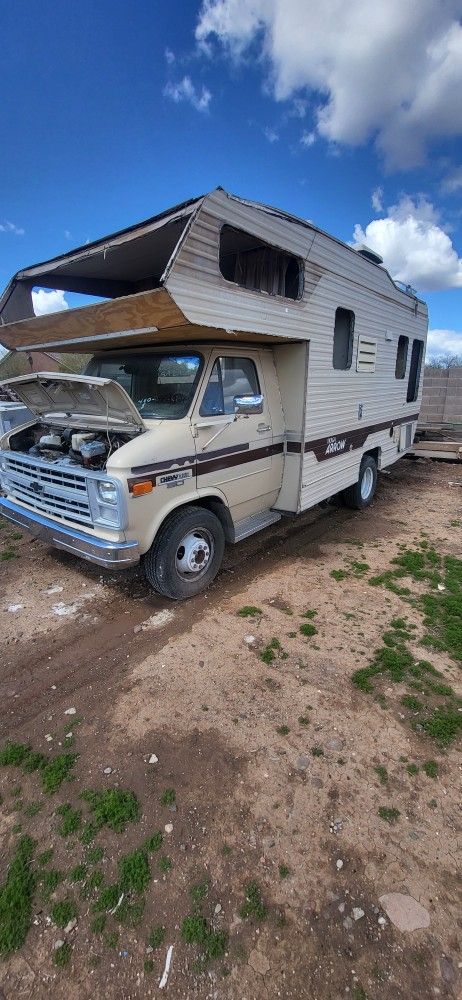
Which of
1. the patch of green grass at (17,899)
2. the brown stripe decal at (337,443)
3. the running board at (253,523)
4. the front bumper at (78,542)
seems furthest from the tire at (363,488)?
the patch of green grass at (17,899)

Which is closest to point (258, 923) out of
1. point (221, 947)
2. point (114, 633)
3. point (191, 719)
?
point (221, 947)

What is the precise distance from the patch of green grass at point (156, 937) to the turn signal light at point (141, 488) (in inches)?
90.9

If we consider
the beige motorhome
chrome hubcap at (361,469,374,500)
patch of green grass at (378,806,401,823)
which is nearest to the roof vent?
the beige motorhome

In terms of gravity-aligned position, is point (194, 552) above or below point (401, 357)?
below

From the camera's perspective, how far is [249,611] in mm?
3891

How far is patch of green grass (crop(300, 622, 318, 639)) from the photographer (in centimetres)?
357

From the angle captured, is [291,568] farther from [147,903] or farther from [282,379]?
[147,903]

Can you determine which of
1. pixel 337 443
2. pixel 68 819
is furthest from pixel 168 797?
pixel 337 443

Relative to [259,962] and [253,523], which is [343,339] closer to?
[253,523]

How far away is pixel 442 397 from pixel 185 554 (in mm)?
11151

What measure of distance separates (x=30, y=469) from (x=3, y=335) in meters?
1.36

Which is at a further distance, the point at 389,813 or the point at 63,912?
the point at 389,813

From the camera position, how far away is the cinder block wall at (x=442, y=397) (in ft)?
40.2

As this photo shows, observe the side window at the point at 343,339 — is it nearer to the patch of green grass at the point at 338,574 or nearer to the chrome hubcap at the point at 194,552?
the patch of green grass at the point at 338,574
